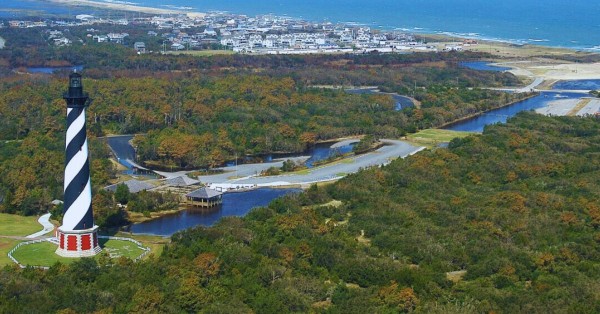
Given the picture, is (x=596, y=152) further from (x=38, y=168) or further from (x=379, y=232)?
(x=38, y=168)

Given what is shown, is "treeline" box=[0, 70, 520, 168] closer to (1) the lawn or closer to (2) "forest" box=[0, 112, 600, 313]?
(2) "forest" box=[0, 112, 600, 313]

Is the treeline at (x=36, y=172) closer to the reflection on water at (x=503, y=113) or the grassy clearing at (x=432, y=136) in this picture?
the grassy clearing at (x=432, y=136)

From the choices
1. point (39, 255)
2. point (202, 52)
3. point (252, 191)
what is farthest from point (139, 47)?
point (39, 255)

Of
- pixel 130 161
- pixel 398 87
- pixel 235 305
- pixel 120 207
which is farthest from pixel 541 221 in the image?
pixel 398 87

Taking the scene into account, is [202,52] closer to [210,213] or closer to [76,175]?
[210,213]

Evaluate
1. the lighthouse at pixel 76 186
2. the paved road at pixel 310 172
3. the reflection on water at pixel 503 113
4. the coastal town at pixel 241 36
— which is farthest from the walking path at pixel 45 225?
the coastal town at pixel 241 36

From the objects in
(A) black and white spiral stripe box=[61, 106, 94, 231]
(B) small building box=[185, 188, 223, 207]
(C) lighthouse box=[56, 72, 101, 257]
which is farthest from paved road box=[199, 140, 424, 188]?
(A) black and white spiral stripe box=[61, 106, 94, 231]

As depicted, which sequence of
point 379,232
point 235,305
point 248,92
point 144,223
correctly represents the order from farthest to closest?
point 248,92
point 144,223
point 379,232
point 235,305
